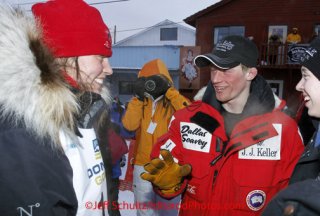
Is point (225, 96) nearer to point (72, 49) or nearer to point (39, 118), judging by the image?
point (72, 49)

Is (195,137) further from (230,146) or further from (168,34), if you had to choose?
(168,34)

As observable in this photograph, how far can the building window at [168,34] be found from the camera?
3072 centimetres

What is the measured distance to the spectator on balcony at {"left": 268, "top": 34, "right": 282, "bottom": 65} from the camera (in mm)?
14613

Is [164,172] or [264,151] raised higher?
[264,151]

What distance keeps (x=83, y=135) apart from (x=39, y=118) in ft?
0.98

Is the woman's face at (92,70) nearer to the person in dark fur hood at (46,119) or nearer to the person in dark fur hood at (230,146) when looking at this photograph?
the person in dark fur hood at (46,119)

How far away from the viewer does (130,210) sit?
4.21 m

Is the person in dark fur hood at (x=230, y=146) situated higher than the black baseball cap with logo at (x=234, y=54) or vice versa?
the black baseball cap with logo at (x=234, y=54)

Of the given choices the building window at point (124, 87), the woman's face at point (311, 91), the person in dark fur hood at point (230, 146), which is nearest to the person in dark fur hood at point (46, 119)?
the person in dark fur hood at point (230, 146)

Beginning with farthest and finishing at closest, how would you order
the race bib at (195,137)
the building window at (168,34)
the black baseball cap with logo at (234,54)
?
the building window at (168,34) < the black baseball cap with logo at (234,54) < the race bib at (195,137)

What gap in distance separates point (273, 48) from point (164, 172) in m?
14.7

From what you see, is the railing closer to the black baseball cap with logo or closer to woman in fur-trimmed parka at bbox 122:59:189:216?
woman in fur-trimmed parka at bbox 122:59:189:216

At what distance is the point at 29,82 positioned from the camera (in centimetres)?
105

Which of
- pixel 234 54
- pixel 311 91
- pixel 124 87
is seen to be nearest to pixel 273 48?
pixel 124 87
